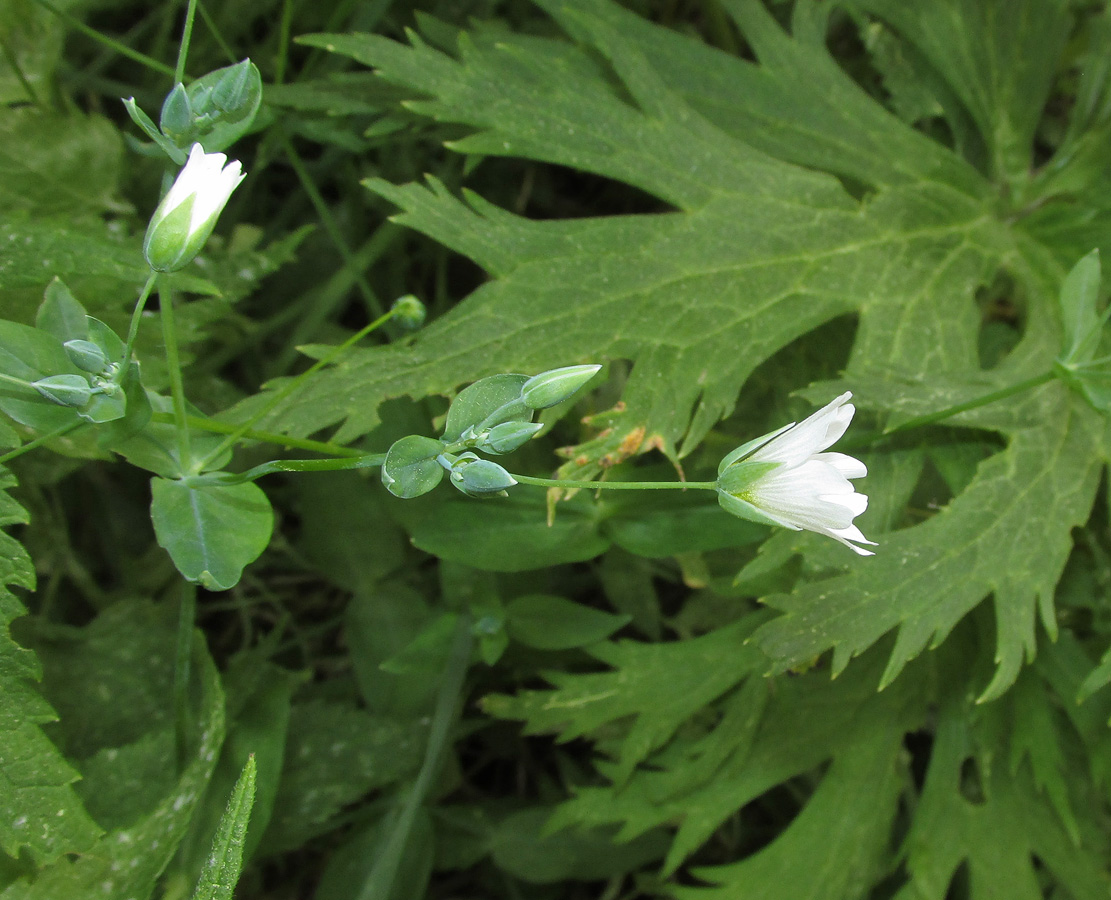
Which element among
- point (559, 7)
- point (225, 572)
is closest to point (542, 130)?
point (559, 7)

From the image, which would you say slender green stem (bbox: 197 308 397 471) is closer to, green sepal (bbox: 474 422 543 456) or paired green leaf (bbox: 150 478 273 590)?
paired green leaf (bbox: 150 478 273 590)

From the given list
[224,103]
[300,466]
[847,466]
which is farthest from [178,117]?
[847,466]

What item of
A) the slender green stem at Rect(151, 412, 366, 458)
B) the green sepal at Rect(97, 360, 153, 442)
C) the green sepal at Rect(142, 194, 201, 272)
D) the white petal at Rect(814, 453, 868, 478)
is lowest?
the slender green stem at Rect(151, 412, 366, 458)

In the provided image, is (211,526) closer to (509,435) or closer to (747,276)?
(509,435)

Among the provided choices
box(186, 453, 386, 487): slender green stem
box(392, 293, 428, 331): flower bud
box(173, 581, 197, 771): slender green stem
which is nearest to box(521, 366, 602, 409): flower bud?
box(186, 453, 386, 487): slender green stem

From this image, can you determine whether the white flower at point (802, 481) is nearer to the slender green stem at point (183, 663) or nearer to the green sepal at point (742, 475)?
the green sepal at point (742, 475)

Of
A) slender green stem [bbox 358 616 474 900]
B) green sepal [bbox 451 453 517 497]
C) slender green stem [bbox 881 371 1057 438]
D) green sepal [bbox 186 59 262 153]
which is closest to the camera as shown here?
green sepal [bbox 451 453 517 497]

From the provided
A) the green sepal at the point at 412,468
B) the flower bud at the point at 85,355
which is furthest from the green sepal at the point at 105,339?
the green sepal at the point at 412,468
